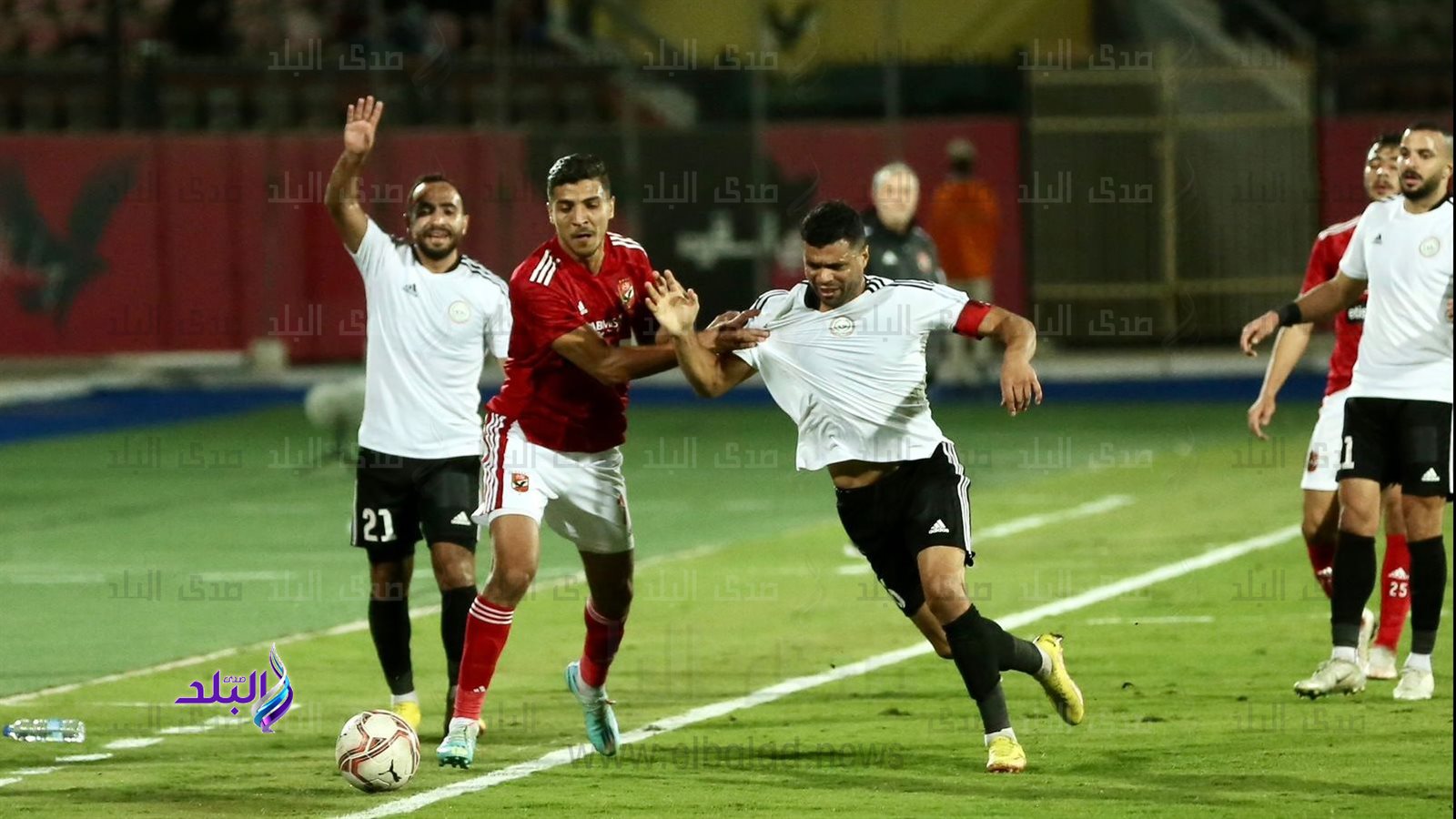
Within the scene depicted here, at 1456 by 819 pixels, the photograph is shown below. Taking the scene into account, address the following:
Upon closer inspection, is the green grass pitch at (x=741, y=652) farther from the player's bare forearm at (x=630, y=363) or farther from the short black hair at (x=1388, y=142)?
the short black hair at (x=1388, y=142)

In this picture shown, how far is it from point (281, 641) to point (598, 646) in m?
3.10

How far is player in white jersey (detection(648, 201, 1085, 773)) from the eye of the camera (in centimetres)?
835

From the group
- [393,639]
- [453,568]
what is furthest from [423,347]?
[393,639]

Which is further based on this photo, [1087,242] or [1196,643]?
[1087,242]

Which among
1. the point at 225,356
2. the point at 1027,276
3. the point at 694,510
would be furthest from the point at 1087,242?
the point at 694,510

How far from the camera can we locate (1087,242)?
A: 27.2 m

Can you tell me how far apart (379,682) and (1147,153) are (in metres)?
18.1

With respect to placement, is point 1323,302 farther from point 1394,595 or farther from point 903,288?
point 903,288

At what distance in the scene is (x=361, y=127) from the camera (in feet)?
30.3

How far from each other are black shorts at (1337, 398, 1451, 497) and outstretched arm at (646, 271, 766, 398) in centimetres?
278

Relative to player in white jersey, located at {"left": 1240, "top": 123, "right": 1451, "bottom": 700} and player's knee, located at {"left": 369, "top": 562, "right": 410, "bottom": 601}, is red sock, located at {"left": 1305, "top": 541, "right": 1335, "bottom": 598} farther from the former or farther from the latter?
player's knee, located at {"left": 369, "top": 562, "right": 410, "bottom": 601}

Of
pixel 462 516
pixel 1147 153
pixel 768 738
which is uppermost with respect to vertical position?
pixel 1147 153

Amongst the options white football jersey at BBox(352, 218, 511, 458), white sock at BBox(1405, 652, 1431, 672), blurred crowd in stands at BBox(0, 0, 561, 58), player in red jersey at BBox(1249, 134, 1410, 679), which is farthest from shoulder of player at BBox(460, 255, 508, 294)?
blurred crowd in stands at BBox(0, 0, 561, 58)

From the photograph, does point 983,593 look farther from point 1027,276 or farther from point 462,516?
point 1027,276
